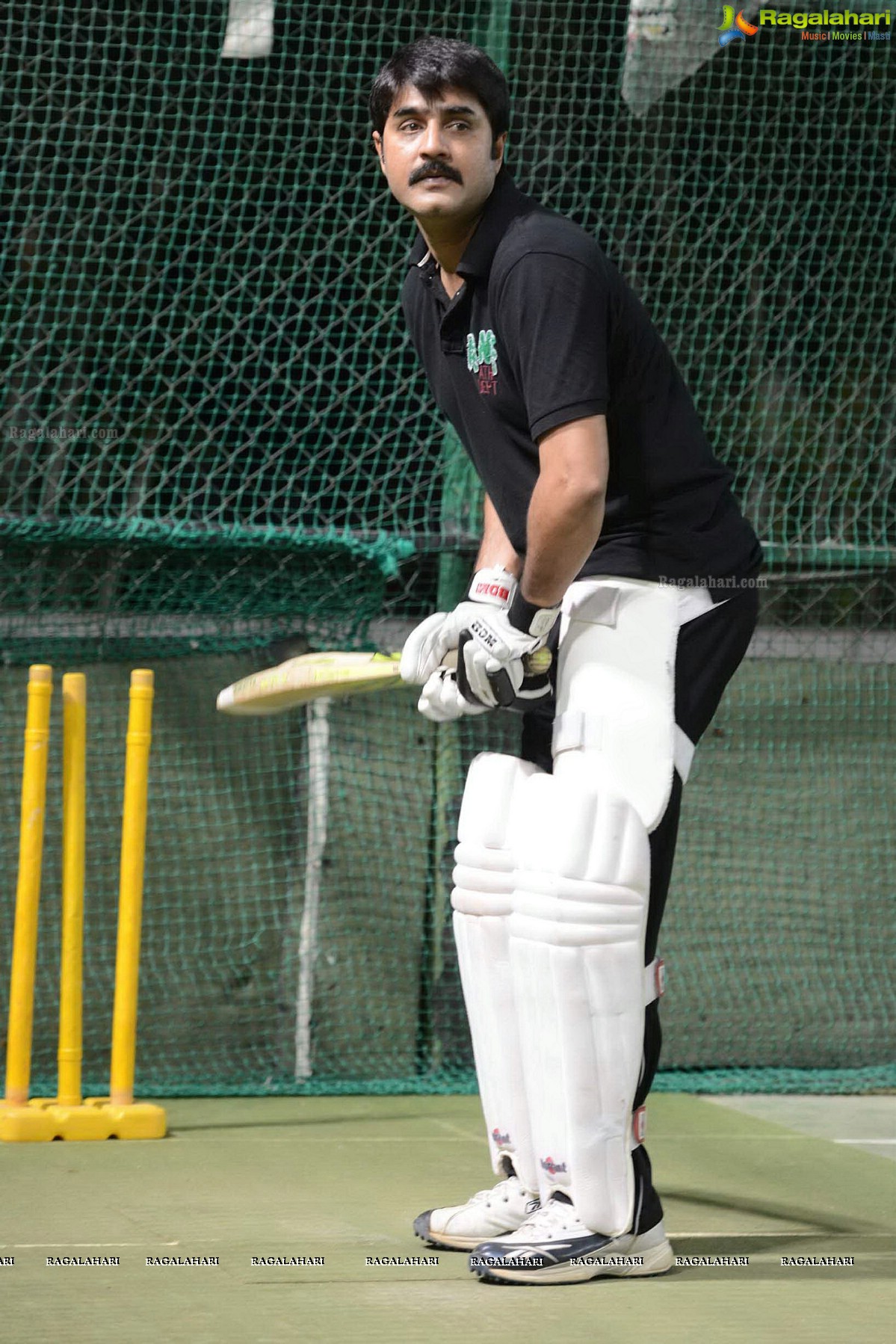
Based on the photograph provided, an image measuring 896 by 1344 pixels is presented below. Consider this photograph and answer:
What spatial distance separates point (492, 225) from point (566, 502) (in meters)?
0.48

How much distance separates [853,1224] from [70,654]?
7.62 feet

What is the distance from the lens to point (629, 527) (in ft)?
7.91

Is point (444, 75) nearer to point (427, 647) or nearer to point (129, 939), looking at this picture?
point (427, 647)

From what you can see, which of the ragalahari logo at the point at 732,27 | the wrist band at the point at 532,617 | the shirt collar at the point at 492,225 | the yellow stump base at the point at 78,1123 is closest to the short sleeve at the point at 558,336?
the shirt collar at the point at 492,225

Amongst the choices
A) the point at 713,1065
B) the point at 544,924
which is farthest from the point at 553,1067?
the point at 713,1065

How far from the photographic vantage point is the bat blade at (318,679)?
259 cm

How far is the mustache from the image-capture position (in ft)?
7.82

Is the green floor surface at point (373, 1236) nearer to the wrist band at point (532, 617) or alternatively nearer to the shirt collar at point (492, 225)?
the wrist band at point (532, 617)

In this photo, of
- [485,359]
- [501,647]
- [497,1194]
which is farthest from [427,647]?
[497,1194]

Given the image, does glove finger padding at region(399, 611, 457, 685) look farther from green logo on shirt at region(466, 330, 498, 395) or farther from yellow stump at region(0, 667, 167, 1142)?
yellow stump at region(0, 667, 167, 1142)

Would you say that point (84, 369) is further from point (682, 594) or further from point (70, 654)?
point (682, 594)

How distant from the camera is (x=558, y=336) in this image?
2.22 metres

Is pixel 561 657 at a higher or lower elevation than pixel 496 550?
lower

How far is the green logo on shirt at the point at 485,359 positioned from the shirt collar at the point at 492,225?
0.32ft
